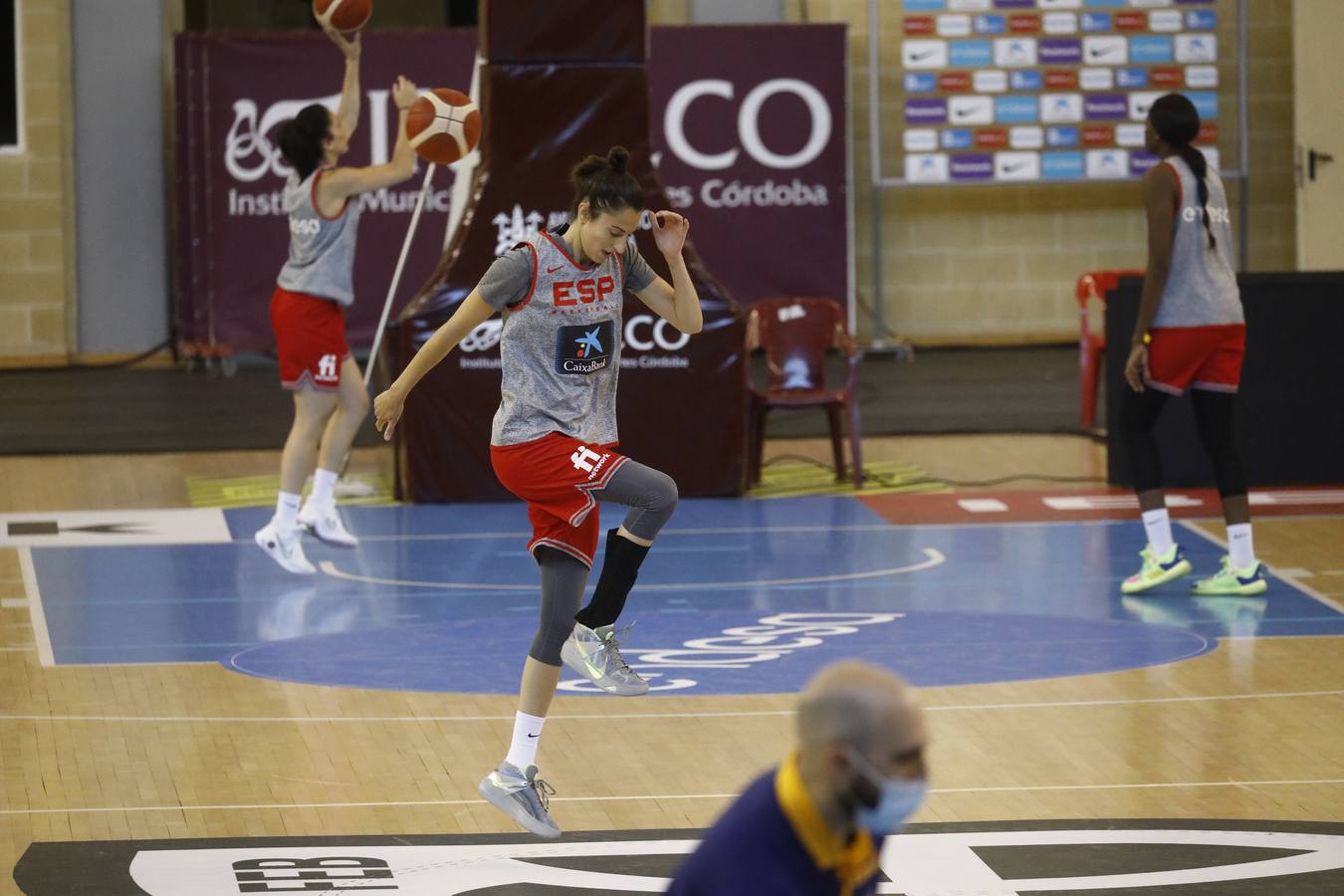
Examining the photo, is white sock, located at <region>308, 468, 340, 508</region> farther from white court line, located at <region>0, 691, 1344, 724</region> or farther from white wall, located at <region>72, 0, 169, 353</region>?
white wall, located at <region>72, 0, 169, 353</region>

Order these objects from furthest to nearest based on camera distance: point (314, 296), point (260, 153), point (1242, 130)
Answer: point (1242, 130) → point (260, 153) → point (314, 296)

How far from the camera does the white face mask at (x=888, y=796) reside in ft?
9.26

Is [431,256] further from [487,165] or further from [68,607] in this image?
[68,607]

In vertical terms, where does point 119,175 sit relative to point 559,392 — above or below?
above

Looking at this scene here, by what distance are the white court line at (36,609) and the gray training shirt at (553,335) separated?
2.84m

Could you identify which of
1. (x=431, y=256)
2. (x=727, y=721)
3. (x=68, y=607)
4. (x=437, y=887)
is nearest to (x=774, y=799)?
(x=437, y=887)

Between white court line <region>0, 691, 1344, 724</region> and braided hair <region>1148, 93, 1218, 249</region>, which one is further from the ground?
braided hair <region>1148, 93, 1218, 249</region>

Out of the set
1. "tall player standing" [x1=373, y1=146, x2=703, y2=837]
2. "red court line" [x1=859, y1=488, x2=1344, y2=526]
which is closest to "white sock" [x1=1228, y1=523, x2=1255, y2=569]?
"red court line" [x1=859, y1=488, x2=1344, y2=526]

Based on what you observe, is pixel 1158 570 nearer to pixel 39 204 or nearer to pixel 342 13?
pixel 342 13

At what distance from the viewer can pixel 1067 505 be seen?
11273 mm

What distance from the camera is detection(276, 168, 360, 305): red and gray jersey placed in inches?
373

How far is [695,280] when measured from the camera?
11.3 metres

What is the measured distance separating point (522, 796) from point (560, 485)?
0.83 m

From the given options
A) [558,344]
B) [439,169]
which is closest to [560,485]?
[558,344]
